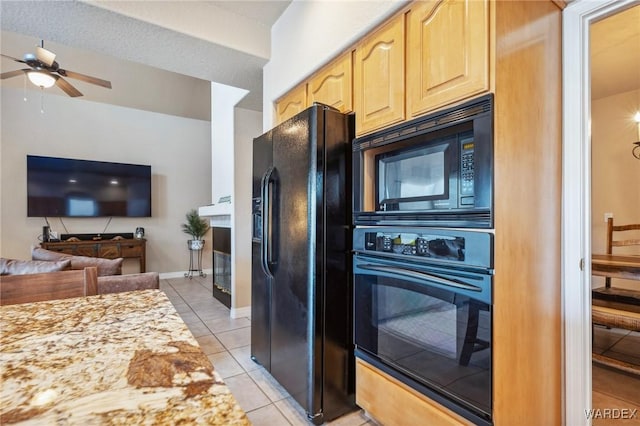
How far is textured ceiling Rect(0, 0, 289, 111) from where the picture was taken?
1.81 metres

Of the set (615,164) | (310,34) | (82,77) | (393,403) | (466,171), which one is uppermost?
(82,77)

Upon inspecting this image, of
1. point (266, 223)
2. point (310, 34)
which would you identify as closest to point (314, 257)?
point (266, 223)

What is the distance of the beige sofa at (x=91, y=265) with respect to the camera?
6.97 ft

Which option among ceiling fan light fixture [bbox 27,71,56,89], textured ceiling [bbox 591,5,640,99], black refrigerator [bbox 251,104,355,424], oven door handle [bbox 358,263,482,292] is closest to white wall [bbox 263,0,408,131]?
black refrigerator [bbox 251,104,355,424]

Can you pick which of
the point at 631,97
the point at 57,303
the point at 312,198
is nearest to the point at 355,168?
the point at 312,198

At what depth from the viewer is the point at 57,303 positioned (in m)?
1.02

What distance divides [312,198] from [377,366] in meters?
0.91

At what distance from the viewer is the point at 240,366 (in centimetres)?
228

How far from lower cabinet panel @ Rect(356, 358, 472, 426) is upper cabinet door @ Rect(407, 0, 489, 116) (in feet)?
4.07

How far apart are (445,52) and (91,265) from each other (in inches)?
109

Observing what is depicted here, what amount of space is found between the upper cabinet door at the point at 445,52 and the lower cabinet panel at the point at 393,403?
1239 millimetres

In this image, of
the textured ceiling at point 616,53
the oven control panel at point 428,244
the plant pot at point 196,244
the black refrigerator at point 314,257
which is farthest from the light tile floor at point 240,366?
the textured ceiling at point 616,53

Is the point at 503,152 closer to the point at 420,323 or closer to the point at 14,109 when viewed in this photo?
the point at 420,323

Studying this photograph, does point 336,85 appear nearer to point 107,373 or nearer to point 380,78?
point 380,78
